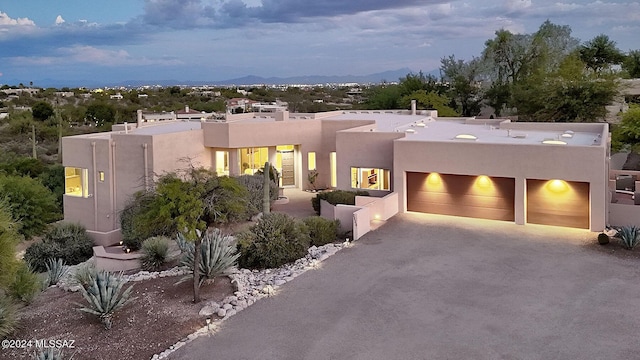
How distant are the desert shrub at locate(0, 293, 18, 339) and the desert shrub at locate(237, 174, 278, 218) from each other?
10667 millimetres

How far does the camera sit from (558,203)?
59.1 feet

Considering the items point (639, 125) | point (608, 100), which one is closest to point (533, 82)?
point (608, 100)

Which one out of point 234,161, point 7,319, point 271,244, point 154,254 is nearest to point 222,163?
point 234,161

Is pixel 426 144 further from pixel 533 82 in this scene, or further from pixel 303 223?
pixel 533 82

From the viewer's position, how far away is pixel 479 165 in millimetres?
18812

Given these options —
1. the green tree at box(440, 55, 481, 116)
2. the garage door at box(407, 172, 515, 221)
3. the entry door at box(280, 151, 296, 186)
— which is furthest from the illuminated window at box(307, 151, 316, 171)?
the green tree at box(440, 55, 481, 116)

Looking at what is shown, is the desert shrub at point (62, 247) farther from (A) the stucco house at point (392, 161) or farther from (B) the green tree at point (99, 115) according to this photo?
(B) the green tree at point (99, 115)

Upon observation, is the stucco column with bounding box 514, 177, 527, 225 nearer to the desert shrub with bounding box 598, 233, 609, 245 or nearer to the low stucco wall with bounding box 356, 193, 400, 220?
the desert shrub with bounding box 598, 233, 609, 245

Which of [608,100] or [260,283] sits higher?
[608,100]

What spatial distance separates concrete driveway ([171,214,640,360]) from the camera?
368 inches

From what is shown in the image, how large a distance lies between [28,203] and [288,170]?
12.2 meters

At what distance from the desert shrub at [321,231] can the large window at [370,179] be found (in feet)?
18.5

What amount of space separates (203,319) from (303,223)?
6.48m

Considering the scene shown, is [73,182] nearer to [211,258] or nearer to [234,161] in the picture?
[234,161]
